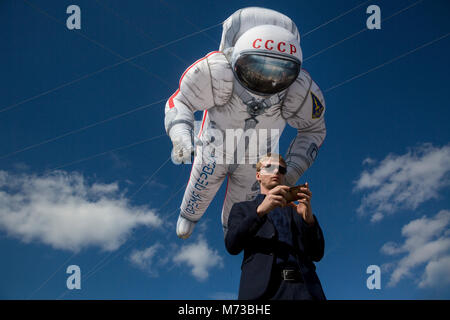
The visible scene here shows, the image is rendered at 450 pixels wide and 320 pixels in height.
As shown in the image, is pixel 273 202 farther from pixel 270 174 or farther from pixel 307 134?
pixel 307 134

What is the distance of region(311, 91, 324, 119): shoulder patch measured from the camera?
13.9 ft

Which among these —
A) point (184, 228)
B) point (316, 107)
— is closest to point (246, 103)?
point (316, 107)

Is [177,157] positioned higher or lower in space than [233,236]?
higher

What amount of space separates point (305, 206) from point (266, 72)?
70.5 inches

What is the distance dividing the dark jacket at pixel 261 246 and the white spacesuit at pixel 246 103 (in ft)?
4.92

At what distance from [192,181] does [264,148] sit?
1.06 metres

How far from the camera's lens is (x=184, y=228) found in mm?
5016

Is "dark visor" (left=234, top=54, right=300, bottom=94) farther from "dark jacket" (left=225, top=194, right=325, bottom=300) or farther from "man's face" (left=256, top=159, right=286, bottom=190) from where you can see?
"dark jacket" (left=225, top=194, right=325, bottom=300)

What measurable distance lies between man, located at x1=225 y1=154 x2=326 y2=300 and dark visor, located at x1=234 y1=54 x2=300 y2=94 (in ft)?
5.34

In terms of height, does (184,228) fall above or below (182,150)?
below

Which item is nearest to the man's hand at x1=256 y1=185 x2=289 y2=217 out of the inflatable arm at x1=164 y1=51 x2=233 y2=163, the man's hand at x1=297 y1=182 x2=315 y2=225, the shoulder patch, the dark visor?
the man's hand at x1=297 y1=182 x2=315 y2=225

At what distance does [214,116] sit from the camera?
166 inches

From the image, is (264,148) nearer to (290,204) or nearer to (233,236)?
(290,204)
